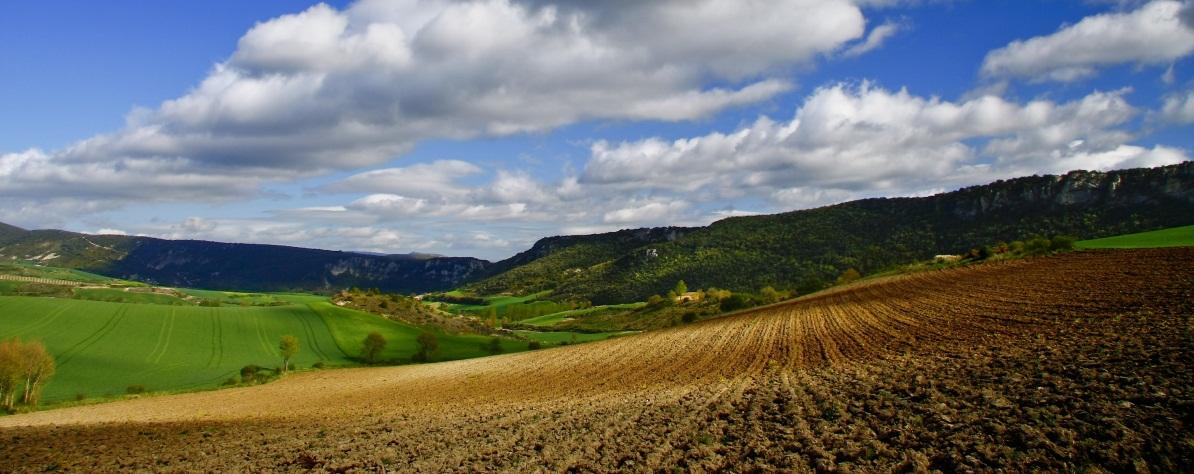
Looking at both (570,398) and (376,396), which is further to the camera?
(376,396)

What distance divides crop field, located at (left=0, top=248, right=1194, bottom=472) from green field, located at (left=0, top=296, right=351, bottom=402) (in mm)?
39273

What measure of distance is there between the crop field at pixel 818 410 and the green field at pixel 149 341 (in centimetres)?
3927

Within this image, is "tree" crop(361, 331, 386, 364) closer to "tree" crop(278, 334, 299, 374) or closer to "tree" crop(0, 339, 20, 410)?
"tree" crop(278, 334, 299, 374)

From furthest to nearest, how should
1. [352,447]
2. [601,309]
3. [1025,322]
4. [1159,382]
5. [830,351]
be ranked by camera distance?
[601,309], [830,351], [1025,322], [352,447], [1159,382]

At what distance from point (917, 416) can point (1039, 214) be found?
186 metres

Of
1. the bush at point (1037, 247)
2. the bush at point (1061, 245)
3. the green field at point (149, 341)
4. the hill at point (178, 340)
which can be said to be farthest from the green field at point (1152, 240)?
the green field at point (149, 341)

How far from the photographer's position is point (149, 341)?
93.6 meters

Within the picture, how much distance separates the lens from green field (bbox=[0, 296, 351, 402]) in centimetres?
7475

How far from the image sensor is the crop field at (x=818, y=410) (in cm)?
1228

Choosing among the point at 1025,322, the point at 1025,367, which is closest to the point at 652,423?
the point at 1025,367

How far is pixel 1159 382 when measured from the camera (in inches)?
560

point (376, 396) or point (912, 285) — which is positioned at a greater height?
point (912, 285)

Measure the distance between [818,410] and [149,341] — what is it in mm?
105602

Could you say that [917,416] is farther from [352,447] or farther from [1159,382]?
[352,447]
